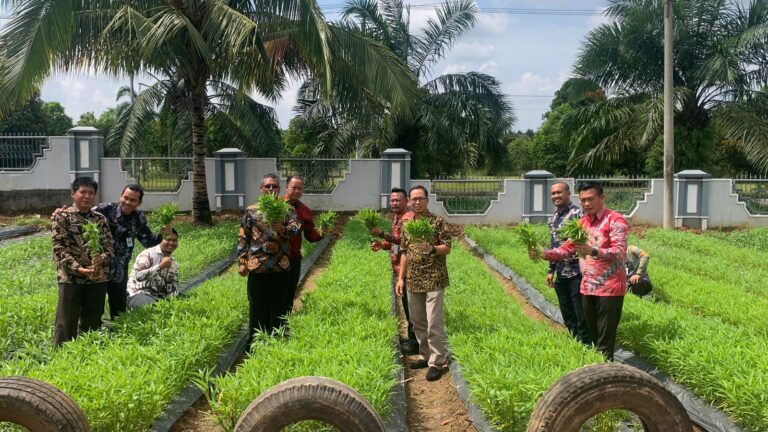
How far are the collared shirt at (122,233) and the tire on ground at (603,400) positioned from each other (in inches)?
152

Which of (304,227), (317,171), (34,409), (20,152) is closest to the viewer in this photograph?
(34,409)

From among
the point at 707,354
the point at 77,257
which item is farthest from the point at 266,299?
the point at 707,354

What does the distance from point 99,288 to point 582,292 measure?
399cm

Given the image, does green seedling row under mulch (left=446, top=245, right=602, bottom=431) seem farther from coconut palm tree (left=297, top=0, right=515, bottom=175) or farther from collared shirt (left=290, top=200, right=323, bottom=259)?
coconut palm tree (left=297, top=0, right=515, bottom=175)

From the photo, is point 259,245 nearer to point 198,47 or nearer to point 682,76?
point 198,47

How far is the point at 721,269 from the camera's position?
9.23 meters

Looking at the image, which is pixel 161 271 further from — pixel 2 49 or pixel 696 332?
pixel 2 49

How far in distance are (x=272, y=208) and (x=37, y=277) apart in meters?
4.71

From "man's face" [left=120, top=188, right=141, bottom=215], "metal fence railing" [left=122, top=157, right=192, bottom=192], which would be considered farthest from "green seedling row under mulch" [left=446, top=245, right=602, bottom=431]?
"metal fence railing" [left=122, top=157, right=192, bottom=192]

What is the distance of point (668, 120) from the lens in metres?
14.2

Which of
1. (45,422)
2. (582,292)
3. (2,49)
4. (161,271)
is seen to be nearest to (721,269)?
(582,292)

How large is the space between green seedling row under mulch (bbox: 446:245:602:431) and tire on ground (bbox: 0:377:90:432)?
2.41 m

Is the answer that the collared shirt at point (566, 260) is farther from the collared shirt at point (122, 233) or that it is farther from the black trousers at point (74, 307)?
the black trousers at point (74, 307)

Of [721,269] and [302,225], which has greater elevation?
[302,225]
